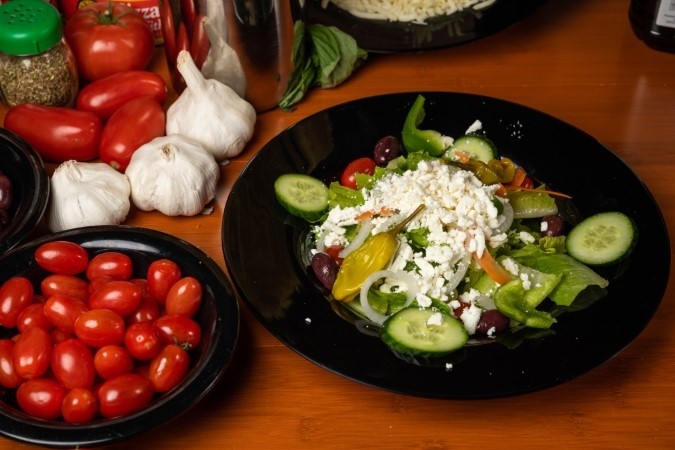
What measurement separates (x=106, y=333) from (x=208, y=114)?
1.75ft

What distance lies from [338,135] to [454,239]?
0.37m

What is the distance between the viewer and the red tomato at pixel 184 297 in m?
1.25

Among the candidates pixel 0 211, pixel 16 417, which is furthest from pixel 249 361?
pixel 0 211

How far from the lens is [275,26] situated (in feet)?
5.42

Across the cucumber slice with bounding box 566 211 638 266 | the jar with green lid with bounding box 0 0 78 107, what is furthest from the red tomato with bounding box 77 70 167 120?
the cucumber slice with bounding box 566 211 638 266

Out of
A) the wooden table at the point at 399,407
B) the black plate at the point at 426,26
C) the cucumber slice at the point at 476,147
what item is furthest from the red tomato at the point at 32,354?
the black plate at the point at 426,26

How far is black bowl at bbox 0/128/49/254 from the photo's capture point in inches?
53.7

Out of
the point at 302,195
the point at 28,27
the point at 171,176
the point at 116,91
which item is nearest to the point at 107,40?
the point at 116,91

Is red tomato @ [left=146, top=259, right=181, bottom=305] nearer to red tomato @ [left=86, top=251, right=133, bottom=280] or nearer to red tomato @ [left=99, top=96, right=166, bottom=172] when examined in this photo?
red tomato @ [left=86, top=251, right=133, bottom=280]

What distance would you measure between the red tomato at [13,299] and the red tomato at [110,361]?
154mm

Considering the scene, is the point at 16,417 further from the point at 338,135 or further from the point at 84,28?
the point at 84,28

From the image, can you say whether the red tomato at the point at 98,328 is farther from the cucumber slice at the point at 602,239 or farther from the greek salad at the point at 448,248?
the cucumber slice at the point at 602,239

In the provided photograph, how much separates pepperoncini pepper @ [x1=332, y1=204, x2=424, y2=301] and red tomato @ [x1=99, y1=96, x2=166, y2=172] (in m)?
0.51

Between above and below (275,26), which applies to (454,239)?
below
